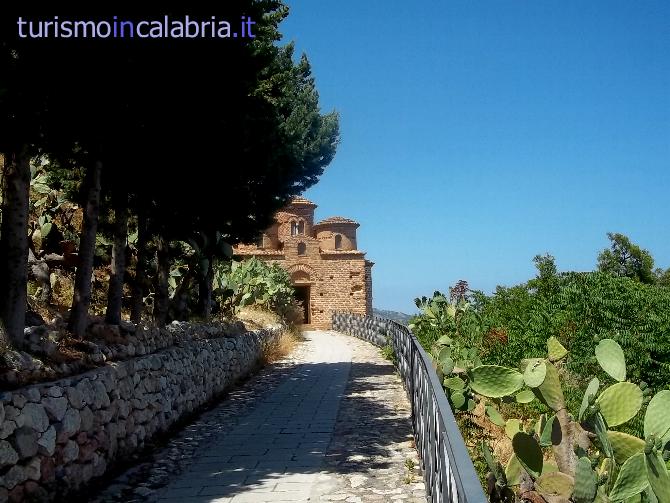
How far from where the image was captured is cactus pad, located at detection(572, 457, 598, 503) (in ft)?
10.6

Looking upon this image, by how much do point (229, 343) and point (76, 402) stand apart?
280 inches

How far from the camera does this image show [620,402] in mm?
3994

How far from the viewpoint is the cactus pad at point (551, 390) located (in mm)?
3953

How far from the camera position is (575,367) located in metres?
10.1

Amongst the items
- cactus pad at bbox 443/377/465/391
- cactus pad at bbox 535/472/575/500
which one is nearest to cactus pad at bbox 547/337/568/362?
cactus pad at bbox 535/472/575/500

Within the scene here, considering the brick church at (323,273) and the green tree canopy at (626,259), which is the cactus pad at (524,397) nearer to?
the green tree canopy at (626,259)

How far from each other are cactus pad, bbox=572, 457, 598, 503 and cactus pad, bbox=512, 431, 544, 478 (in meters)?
0.57

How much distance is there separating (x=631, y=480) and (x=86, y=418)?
460 centimetres

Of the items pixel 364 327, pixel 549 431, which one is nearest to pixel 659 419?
pixel 549 431

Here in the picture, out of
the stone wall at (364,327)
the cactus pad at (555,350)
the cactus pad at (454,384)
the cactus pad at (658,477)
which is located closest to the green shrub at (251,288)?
the stone wall at (364,327)

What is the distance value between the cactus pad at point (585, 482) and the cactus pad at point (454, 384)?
11.2ft

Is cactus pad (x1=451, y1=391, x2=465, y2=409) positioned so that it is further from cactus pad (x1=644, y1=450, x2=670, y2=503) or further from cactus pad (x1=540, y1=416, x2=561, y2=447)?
cactus pad (x1=644, y1=450, x2=670, y2=503)

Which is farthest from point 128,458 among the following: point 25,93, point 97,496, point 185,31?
point 185,31

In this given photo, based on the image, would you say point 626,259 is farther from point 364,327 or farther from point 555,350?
point 555,350
